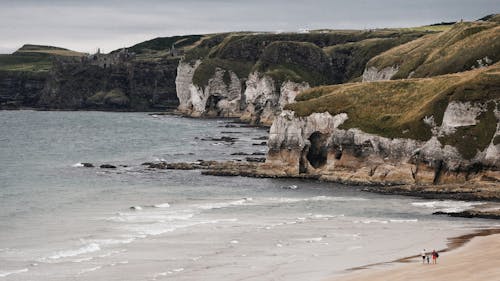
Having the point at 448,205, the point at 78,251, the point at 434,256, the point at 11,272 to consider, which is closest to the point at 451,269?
the point at 434,256

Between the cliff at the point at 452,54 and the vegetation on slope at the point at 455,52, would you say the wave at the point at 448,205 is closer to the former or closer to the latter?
the cliff at the point at 452,54

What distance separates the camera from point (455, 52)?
159500mm

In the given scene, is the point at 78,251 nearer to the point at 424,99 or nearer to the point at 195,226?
the point at 195,226

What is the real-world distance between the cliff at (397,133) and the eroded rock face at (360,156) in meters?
0.12

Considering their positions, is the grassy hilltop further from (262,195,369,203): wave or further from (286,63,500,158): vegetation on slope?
(262,195,369,203): wave

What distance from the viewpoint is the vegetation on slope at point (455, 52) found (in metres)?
152

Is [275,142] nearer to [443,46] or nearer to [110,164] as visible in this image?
[110,164]

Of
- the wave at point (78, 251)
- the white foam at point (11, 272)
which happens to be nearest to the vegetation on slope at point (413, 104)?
the wave at point (78, 251)

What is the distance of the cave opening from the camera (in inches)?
4619

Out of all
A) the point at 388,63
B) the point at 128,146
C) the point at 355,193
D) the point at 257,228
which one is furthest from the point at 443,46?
the point at 257,228

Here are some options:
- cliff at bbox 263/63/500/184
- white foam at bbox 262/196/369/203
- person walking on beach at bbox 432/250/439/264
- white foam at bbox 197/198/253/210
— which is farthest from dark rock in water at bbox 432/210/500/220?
person walking on beach at bbox 432/250/439/264

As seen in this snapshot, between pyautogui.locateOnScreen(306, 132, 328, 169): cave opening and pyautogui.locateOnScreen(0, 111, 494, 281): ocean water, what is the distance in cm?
844

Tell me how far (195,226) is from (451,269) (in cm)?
2848

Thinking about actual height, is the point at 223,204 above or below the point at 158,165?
below
